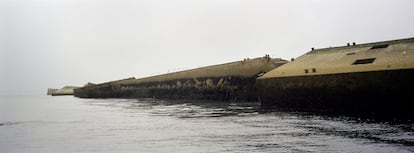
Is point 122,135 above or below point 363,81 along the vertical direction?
below

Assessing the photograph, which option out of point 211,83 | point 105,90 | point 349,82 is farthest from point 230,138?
point 105,90

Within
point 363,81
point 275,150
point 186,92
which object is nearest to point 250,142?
point 275,150

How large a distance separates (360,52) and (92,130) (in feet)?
56.8

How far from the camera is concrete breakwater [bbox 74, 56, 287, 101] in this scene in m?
39.8

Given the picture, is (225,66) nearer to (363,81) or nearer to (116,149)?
(363,81)

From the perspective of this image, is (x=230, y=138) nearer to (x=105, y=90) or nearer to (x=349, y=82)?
(x=349, y=82)

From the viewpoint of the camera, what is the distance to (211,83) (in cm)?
4491

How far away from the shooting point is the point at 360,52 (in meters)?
26.2

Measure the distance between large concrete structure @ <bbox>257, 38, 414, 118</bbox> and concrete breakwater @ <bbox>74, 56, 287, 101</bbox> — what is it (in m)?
9.68

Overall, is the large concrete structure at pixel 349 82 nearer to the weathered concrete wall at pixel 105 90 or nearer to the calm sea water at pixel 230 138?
the calm sea water at pixel 230 138

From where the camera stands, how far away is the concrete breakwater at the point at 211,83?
3984 cm

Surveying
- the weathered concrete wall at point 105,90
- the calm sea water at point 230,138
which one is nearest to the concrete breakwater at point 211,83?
the weathered concrete wall at point 105,90

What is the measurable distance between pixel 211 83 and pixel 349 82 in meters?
24.0

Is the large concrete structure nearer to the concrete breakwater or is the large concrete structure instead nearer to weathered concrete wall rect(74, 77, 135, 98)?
the concrete breakwater
